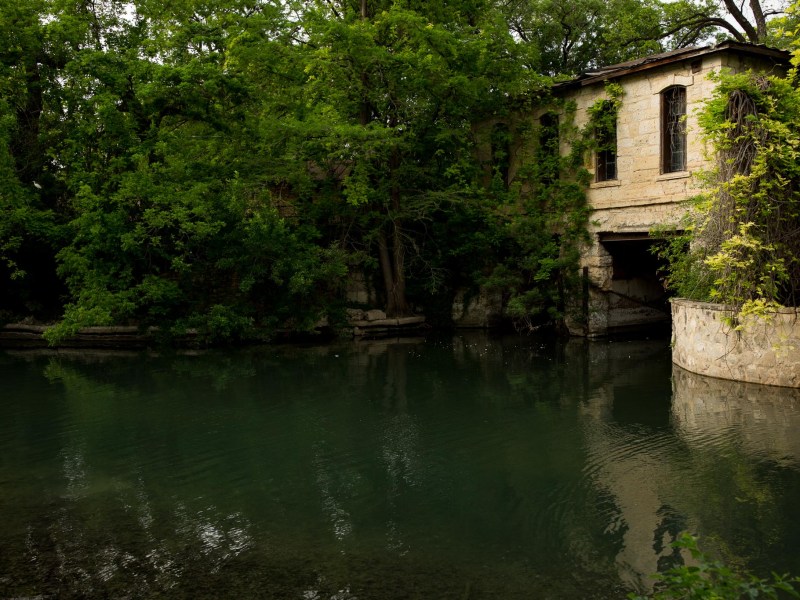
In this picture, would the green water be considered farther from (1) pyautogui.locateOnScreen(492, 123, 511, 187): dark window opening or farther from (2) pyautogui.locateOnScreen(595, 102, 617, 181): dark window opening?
(1) pyautogui.locateOnScreen(492, 123, 511, 187): dark window opening

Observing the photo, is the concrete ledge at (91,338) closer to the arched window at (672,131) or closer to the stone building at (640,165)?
the stone building at (640,165)

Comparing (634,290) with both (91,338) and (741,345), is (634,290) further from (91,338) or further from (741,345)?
(91,338)

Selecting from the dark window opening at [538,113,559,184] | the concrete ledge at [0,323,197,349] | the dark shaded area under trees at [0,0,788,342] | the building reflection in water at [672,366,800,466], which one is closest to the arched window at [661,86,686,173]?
the dark shaded area under trees at [0,0,788,342]

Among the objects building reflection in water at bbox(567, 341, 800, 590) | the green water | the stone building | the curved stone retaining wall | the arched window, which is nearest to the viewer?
the green water

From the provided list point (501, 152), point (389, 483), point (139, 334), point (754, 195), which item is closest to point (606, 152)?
point (501, 152)

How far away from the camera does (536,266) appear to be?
20734 millimetres

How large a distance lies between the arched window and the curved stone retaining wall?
5232 millimetres

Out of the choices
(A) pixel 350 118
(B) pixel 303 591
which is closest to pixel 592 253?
(A) pixel 350 118

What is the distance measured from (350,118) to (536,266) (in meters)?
6.29

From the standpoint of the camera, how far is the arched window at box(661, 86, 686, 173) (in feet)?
59.0

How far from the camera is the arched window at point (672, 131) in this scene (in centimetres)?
1797

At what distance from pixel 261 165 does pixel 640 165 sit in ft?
31.2

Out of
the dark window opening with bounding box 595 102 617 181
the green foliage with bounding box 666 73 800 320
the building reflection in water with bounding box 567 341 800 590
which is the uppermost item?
the dark window opening with bounding box 595 102 617 181

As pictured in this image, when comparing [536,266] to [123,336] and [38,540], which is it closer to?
[123,336]
